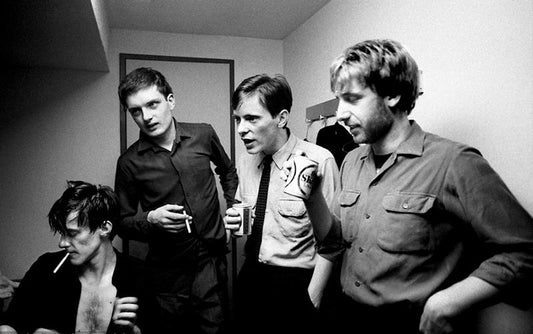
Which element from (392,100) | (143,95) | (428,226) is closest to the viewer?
(428,226)

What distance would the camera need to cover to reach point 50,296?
5.10 feet

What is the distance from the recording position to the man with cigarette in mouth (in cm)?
152

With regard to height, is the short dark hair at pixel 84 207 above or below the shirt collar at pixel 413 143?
below

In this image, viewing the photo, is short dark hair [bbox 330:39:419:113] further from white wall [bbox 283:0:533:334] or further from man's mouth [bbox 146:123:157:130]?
man's mouth [bbox 146:123:157:130]

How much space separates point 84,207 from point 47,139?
1.61 meters

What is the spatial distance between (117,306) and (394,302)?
99 centimetres

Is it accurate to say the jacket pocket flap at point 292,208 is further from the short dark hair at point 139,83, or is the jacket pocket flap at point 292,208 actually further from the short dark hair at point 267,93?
the short dark hair at point 139,83

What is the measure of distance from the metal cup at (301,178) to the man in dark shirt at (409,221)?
84mm

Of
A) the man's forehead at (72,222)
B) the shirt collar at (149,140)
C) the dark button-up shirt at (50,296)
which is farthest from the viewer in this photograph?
the shirt collar at (149,140)

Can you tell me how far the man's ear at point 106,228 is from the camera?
5.53 ft

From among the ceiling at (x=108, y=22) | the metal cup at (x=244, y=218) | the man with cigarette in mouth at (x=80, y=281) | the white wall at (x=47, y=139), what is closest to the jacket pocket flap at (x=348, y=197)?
the metal cup at (x=244, y=218)

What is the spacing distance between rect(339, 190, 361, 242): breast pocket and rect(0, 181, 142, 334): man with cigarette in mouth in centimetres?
82

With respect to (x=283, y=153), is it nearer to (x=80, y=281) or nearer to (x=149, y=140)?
(x=149, y=140)

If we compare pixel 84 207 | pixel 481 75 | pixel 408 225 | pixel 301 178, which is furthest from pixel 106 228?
pixel 481 75
